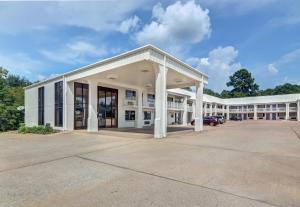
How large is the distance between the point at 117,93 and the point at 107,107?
2.05m

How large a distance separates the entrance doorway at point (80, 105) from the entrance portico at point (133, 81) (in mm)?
123

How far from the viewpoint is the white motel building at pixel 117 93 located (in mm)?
12938

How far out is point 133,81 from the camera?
20.5 meters

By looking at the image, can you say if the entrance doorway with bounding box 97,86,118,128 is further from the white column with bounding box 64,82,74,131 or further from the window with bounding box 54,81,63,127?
the window with bounding box 54,81,63,127

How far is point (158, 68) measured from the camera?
12.9 meters

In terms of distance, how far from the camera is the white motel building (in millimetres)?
12938

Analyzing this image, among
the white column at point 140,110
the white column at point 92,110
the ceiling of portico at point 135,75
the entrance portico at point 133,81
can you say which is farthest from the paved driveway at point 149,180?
the white column at point 140,110

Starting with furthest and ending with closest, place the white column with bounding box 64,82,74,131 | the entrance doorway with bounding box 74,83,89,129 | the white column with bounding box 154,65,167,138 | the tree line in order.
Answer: the tree line < the entrance doorway with bounding box 74,83,89,129 < the white column with bounding box 64,82,74,131 < the white column with bounding box 154,65,167,138

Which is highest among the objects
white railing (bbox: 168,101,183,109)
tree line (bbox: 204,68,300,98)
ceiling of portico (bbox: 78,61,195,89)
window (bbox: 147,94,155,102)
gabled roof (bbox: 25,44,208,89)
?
tree line (bbox: 204,68,300,98)

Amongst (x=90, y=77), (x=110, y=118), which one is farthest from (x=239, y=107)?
(x=90, y=77)

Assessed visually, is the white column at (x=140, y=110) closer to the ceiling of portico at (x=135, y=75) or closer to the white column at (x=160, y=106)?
the ceiling of portico at (x=135, y=75)

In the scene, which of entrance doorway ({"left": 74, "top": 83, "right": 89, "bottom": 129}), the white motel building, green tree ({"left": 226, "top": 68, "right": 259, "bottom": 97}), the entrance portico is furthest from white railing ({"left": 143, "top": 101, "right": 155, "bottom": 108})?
green tree ({"left": 226, "top": 68, "right": 259, "bottom": 97})

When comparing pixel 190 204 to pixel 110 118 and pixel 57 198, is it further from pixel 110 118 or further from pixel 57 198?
pixel 110 118

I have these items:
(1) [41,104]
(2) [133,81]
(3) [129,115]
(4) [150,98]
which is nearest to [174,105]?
(4) [150,98]
